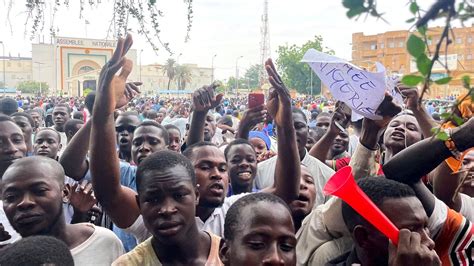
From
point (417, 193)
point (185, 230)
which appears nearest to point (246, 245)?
point (185, 230)

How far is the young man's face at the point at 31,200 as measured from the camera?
8.38 ft

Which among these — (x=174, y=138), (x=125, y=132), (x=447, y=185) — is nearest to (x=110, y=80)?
(x=447, y=185)

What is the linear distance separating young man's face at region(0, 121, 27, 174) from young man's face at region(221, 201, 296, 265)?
7.80 feet

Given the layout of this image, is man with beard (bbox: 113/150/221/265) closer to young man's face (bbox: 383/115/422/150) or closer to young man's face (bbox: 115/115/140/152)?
young man's face (bbox: 383/115/422/150)

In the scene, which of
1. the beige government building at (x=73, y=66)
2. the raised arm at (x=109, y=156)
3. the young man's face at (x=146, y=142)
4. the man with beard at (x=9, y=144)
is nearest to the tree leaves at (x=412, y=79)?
the raised arm at (x=109, y=156)

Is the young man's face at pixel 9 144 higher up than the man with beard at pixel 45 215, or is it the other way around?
the young man's face at pixel 9 144

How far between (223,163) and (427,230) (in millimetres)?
1466

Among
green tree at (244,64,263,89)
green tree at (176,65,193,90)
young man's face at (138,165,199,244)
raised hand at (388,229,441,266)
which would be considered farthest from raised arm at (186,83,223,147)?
green tree at (244,64,263,89)

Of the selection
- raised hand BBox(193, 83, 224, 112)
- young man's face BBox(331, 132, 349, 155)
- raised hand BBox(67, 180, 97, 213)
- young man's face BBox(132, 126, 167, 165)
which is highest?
raised hand BBox(193, 83, 224, 112)

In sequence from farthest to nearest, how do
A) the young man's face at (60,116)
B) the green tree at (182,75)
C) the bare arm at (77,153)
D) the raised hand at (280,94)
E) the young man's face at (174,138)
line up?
the green tree at (182,75), the young man's face at (60,116), the young man's face at (174,138), the bare arm at (77,153), the raised hand at (280,94)

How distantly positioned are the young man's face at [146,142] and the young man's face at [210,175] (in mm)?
895

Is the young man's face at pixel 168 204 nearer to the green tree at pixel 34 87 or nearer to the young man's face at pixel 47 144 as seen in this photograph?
the young man's face at pixel 47 144

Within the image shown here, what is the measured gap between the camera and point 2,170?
3.89 metres

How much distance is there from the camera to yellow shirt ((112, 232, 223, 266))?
2.37m
